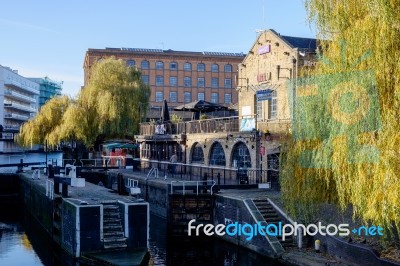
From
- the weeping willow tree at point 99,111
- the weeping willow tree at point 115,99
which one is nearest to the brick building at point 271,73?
the weeping willow tree at point 115,99

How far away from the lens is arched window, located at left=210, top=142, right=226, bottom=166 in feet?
111

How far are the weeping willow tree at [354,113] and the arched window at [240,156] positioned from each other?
14.1 m

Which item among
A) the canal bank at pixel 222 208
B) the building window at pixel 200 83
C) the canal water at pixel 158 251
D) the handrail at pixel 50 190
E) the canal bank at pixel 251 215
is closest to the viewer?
the canal bank at pixel 251 215

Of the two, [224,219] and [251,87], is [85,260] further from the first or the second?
[251,87]

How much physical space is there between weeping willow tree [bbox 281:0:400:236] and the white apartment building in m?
79.1

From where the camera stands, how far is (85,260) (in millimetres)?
18484

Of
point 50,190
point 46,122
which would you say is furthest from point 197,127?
point 46,122

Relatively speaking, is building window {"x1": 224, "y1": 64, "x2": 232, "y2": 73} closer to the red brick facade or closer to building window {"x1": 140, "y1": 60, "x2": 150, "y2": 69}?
the red brick facade

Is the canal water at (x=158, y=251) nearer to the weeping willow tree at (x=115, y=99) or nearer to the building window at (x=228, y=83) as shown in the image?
the weeping willow tree at (x=115, y=99)

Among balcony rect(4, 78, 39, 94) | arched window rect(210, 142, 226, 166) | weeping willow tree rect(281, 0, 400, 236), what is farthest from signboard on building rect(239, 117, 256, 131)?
balcony rect(4, 78, 39, 94)

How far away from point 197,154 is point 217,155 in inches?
129

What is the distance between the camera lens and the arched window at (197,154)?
36.9 m

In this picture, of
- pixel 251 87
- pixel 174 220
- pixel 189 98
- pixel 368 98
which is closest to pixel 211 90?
pixel 189 98

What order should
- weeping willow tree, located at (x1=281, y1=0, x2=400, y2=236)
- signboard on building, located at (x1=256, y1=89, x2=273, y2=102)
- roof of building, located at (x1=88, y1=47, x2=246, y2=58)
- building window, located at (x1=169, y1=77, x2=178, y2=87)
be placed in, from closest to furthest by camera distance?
weeping willow tree, located at (x1=281, y1=0, x2=400, y2=236) → signboard on building, located at (x1=256, y1=89, x2=273, y2=102) → roof of building, located at (x1=88, y1=47, x2=246, y2=58) → building window, located at (x1=169, y1=77, x2=178, y2=87)
